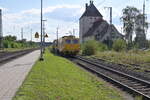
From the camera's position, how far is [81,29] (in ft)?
442

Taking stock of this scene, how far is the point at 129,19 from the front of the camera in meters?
112

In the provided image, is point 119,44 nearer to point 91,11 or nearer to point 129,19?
point 129,19

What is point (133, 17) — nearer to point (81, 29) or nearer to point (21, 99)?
point (81, 29)

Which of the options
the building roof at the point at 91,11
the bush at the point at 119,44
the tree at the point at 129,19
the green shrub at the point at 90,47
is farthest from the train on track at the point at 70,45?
the building roof at the point at 91,11

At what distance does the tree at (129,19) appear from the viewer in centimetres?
10933

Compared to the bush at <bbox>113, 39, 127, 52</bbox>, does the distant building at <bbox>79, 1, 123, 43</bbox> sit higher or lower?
higher

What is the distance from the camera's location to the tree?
109331 millimetres

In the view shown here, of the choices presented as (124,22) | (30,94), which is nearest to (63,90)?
(30,94)

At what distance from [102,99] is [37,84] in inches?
129

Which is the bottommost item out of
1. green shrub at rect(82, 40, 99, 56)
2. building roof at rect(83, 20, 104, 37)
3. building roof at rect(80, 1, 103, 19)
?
green shrub at rect(82, 40, 99, 56)

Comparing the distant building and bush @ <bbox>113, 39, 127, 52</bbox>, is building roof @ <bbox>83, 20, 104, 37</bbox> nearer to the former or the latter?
the distant building

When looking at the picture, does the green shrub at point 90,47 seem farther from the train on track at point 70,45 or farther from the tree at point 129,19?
the tree at point 129,19

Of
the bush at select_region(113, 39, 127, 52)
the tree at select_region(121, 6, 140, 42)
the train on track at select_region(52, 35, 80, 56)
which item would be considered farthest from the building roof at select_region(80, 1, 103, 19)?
the train on track at select_region(52, 35, 80, 56)

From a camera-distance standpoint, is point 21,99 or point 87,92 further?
point 87,92
